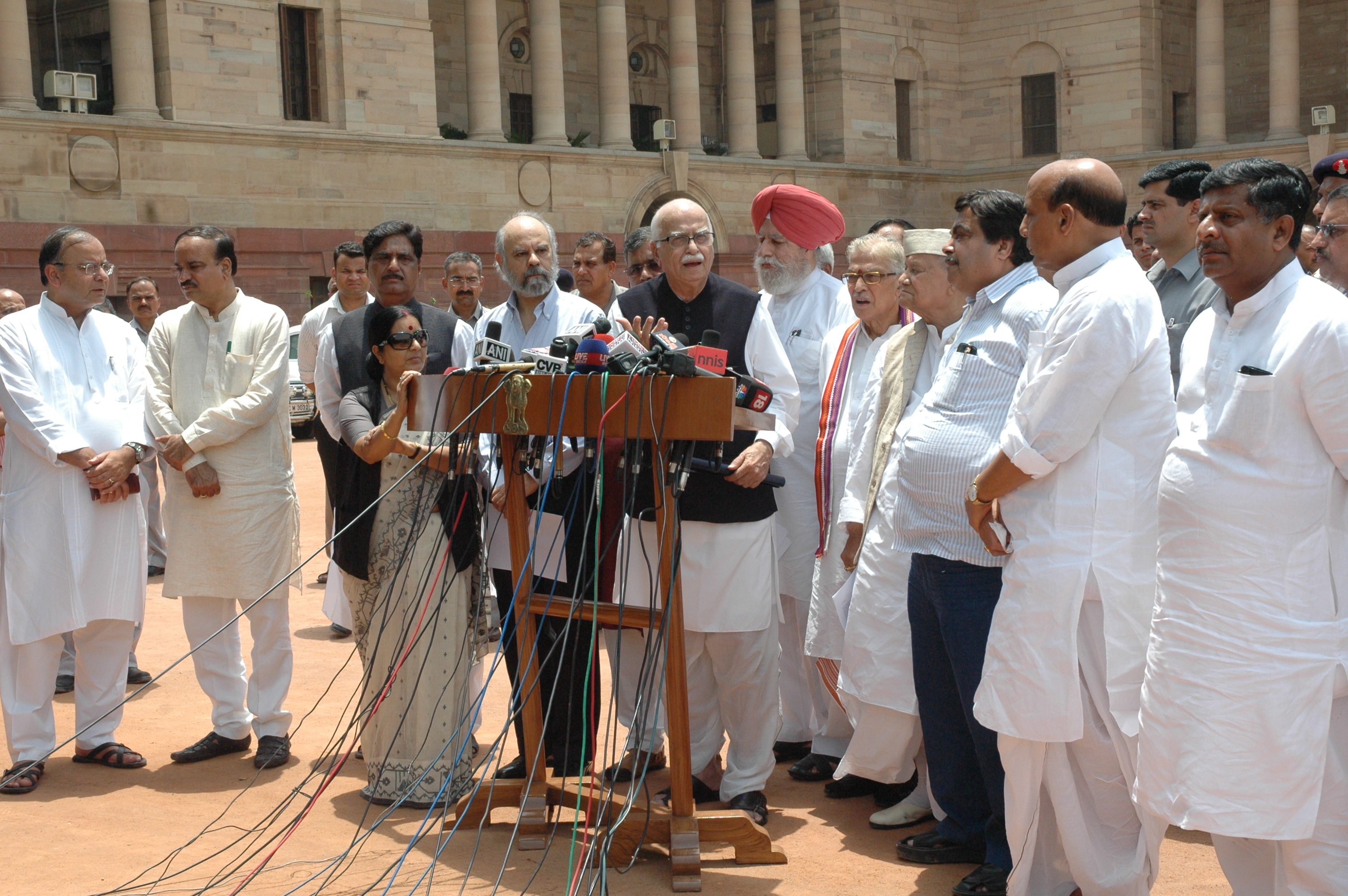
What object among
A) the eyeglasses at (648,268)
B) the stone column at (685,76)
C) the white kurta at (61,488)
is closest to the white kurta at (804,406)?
the eyeglasses at (648,268)

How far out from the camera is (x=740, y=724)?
16.5ft

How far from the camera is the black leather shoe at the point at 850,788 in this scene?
17.5ft

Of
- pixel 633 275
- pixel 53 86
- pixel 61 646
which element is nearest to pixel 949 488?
pixel 61 646

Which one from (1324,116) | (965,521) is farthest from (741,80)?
(965,521)

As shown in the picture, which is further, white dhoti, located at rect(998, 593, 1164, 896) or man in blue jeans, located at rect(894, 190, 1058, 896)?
man in blue jeans, located at rect(894, 190, 1058, 896)

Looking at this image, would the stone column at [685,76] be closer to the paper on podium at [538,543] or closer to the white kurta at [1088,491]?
the paper on podium at [538,543]

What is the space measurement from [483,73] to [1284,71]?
18494mm

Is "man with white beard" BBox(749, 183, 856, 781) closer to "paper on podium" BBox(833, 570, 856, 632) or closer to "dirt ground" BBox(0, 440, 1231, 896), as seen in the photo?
"dirt ground" BBox(0, 440, 1231, 896)

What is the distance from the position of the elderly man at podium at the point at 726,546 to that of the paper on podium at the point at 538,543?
1.04 feet

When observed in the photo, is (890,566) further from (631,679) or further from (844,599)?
(631,679)

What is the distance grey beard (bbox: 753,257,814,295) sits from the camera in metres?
5.96

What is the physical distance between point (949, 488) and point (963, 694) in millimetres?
662

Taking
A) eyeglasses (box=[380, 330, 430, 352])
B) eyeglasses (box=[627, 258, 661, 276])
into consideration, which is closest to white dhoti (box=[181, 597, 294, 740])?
eyeglasses (box=[380, 330, 430, 352])

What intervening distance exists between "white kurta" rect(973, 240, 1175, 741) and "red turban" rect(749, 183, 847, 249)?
212 cm
